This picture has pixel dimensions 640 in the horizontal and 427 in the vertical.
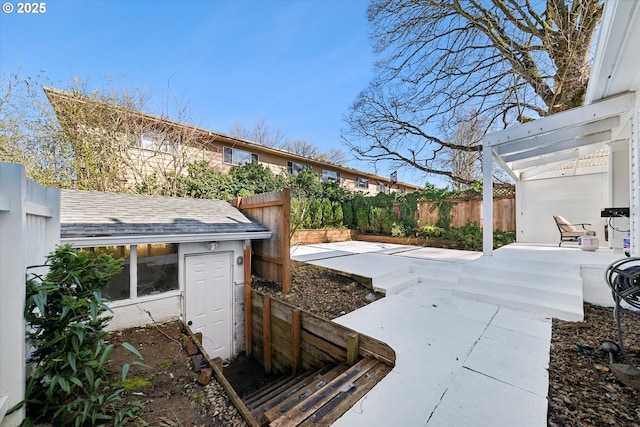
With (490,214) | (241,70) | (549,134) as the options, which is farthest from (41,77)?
(549,134)

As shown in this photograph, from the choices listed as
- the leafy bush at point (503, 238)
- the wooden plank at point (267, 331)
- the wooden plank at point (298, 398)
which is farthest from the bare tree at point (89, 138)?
the leafy bush at point (503, 238)

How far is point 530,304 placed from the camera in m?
3.98

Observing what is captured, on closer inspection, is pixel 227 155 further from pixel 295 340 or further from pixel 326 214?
pixel 295 340

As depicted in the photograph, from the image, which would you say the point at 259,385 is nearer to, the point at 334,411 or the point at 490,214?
the point at 334,411

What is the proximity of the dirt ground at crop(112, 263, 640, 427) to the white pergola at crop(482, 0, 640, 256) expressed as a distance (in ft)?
6.91

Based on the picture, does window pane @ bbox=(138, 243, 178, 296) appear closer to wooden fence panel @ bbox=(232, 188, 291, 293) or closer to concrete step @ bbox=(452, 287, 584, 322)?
wooden fence panel @ bbox=(232, 188, 291, 293)

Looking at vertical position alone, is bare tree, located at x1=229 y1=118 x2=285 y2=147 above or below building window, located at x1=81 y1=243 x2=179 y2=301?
above

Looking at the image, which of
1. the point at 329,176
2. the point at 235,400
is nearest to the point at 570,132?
the point at 235,400

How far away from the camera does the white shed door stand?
4.67 m

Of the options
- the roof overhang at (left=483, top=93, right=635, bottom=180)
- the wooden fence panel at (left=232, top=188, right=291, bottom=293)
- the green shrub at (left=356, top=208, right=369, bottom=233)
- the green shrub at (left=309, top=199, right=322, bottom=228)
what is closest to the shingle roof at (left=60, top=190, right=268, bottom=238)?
the wooden fence panel at (left=232, top=188, right=291, bottom=293)

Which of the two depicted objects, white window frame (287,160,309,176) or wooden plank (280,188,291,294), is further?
white window frame (287,160,309,176)

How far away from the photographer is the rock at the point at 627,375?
2.23 metres

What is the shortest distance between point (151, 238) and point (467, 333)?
198 inches

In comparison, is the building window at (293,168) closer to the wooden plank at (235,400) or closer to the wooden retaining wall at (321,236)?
the wooden retaining wall at (321,236)
